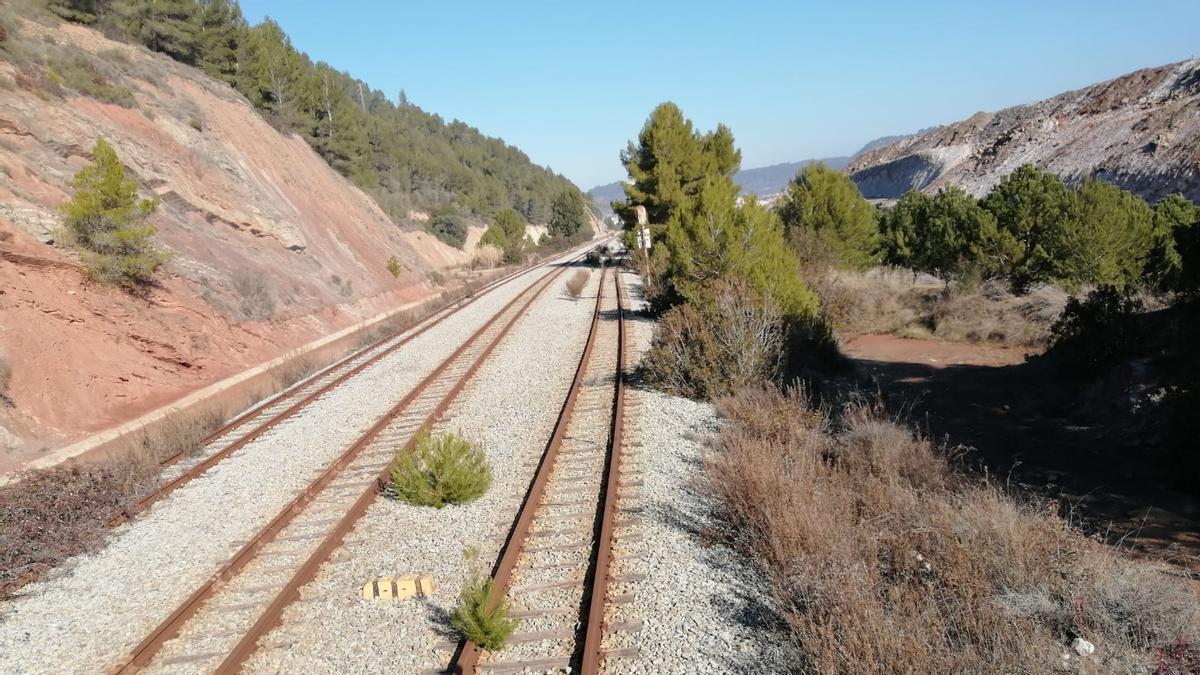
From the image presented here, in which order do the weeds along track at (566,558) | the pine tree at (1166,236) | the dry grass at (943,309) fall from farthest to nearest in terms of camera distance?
the pine tree at (1166,236) < the dry grass at (943,309) < the weeds along track at (566,558)

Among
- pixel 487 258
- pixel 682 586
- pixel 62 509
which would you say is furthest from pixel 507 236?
pixel 682 586

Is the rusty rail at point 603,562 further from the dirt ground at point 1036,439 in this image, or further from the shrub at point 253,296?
the shrub at point 253,296

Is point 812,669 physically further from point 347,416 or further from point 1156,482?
point 347,416

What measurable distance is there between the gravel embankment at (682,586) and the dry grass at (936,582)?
259mm

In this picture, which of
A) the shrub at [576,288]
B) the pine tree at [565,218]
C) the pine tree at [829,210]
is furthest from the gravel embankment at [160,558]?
the pine tree at [565,218]

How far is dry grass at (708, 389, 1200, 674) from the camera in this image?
4223 millimetres

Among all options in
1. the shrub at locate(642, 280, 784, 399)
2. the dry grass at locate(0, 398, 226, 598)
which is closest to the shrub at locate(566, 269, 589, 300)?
the shrub at locate(642, 280, 784, 399)

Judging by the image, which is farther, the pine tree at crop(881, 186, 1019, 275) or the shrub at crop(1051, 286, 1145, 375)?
the pine tree at crop(881, 186, 1019, 275)

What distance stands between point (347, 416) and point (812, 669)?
31.9ft

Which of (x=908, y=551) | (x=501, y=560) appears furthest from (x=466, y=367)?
(x=908, y=551)

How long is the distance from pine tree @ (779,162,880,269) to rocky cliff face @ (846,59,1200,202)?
28.2ft

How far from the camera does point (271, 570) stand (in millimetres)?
6562

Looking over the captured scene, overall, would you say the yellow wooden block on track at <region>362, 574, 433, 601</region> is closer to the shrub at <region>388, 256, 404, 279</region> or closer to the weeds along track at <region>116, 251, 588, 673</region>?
the weeds along track at <region>116, 251, 588, 673</region>

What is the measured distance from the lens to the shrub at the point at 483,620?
4.93m
